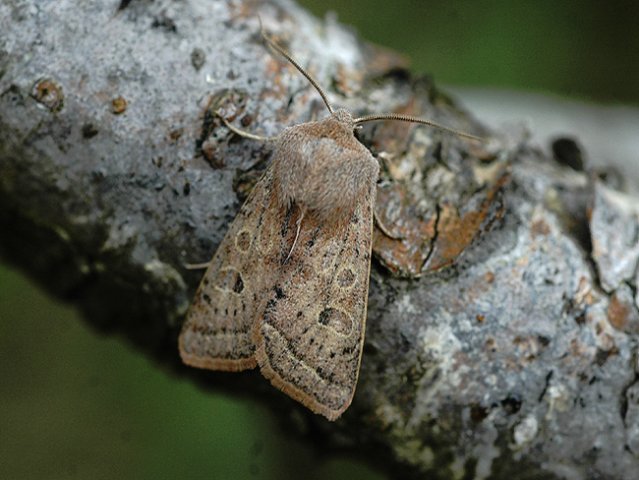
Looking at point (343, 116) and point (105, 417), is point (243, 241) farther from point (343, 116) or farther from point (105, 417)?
point (105, 417)

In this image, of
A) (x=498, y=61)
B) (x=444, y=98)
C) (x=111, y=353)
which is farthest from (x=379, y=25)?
(x=111, y=353)

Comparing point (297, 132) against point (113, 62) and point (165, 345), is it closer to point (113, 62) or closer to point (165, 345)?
point (113, 62)

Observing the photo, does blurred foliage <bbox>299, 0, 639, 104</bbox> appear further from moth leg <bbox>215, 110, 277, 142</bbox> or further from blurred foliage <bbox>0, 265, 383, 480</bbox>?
moth leg <bbox>215, 110, 277, 142</bbox>

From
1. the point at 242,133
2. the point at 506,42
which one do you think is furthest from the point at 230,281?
the point at 506,42

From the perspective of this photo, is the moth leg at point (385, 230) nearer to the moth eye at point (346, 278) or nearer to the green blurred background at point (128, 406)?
the moth eye at point (346, 278)

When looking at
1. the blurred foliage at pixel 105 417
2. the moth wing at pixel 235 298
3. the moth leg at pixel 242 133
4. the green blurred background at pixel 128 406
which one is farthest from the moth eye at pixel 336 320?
the blurred foliage at pixel 105 417
